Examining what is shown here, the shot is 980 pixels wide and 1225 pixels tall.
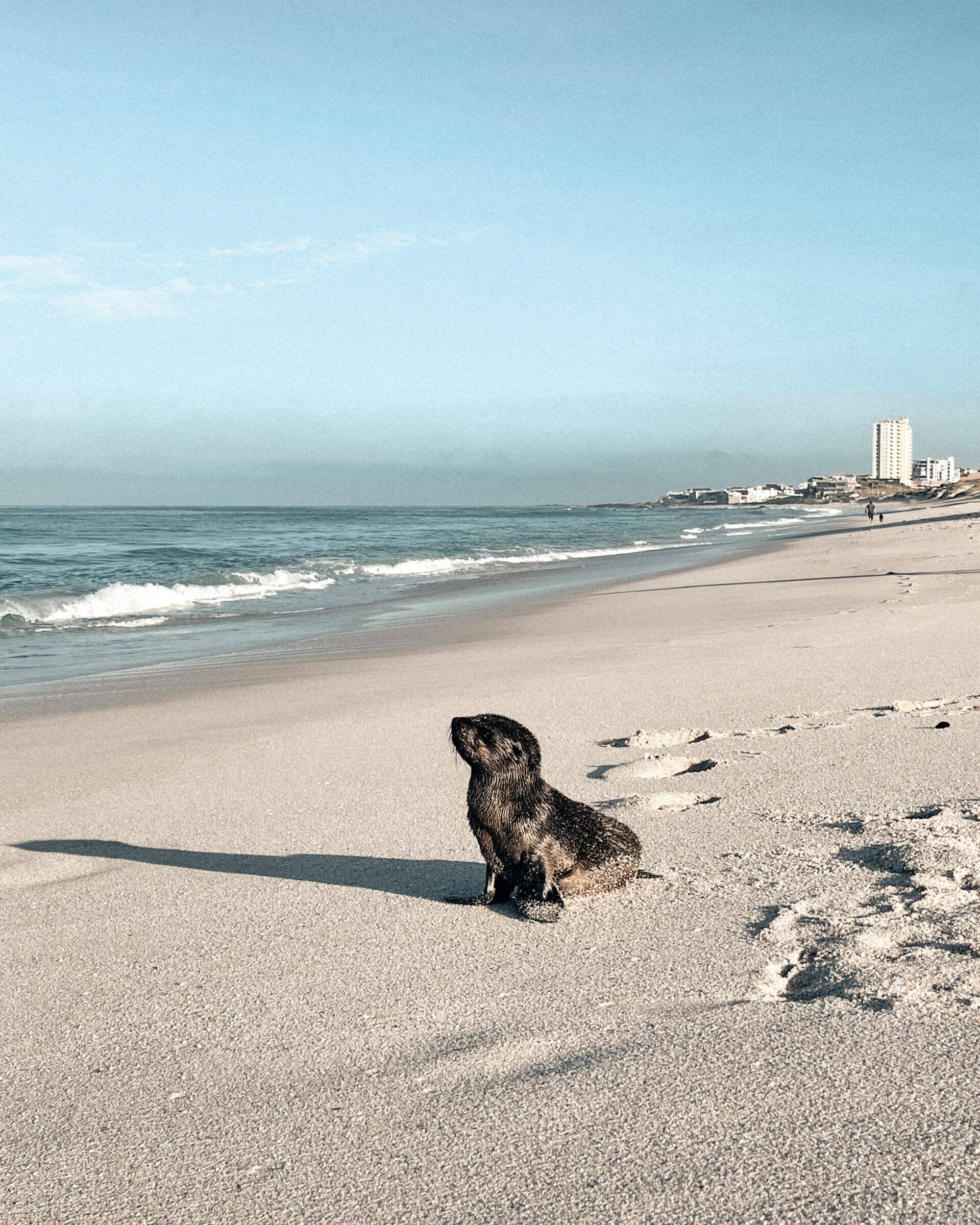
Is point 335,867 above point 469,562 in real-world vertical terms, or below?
below

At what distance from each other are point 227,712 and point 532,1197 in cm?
650

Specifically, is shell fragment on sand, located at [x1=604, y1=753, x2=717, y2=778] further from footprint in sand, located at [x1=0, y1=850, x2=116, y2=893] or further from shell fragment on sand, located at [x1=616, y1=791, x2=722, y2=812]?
footprint in sand, located at [x1=0, y1=850, x2=116, y2=893]

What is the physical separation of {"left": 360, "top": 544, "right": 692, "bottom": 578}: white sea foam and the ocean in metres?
0.12

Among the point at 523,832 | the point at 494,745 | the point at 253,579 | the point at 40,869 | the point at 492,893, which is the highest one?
the point at 494,745

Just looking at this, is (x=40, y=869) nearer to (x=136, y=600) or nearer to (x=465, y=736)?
(x=465, y=736)

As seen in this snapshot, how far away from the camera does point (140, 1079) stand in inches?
104

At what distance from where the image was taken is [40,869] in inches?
180

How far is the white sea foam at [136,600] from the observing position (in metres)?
18.0

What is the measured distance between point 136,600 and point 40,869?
15.9m

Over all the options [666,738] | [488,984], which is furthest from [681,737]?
[488,984]

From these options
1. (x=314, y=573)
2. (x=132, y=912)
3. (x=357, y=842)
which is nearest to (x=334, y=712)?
(x=357, y=842)

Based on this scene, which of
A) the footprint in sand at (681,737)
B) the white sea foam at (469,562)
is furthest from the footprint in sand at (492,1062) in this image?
the white sea foam at (469,562)

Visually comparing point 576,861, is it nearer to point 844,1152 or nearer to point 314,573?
point 844,1152

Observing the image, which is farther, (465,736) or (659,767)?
(659,767)
